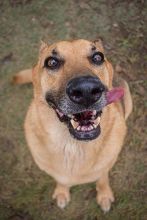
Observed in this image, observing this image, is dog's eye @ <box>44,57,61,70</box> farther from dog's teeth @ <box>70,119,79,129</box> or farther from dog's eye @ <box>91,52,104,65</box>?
dog's teeth @ <box>70,119,79,129</box>

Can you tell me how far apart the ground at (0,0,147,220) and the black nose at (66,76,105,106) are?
6.74ft

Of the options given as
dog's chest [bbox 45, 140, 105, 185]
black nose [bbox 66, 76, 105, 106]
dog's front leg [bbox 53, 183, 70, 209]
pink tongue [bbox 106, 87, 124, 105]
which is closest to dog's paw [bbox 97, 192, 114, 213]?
dog's front leg [bbox 53, 183, 70, 209]

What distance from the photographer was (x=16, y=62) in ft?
16.7

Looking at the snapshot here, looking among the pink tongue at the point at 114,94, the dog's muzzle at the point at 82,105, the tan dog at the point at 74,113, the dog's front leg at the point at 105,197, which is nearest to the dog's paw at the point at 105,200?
the dog's front leg at the point at 105,197

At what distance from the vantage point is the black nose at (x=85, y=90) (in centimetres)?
267

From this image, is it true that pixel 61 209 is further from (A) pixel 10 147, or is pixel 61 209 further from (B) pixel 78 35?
(B) pixel 78 35

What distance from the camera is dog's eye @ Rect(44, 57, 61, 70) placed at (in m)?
3.12

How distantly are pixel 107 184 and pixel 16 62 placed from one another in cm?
193

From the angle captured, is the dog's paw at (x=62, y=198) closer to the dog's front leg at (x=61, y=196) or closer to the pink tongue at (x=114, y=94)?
the dog's front leg at (x=61, y=196)

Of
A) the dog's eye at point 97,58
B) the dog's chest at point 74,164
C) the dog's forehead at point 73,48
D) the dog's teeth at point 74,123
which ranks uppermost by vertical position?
the dog's forehead at point 73,48

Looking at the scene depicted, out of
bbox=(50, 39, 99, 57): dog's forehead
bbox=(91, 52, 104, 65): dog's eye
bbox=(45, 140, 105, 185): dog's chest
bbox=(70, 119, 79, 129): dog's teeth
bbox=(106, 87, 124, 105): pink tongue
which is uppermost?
bbox=(50, 39, 99, 57): dog's forehead

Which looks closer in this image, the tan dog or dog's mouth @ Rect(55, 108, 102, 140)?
the tan dog

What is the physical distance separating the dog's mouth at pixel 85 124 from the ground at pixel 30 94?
5.62ft

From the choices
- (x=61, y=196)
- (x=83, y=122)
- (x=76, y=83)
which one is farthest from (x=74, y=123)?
(x=61, y=196)
